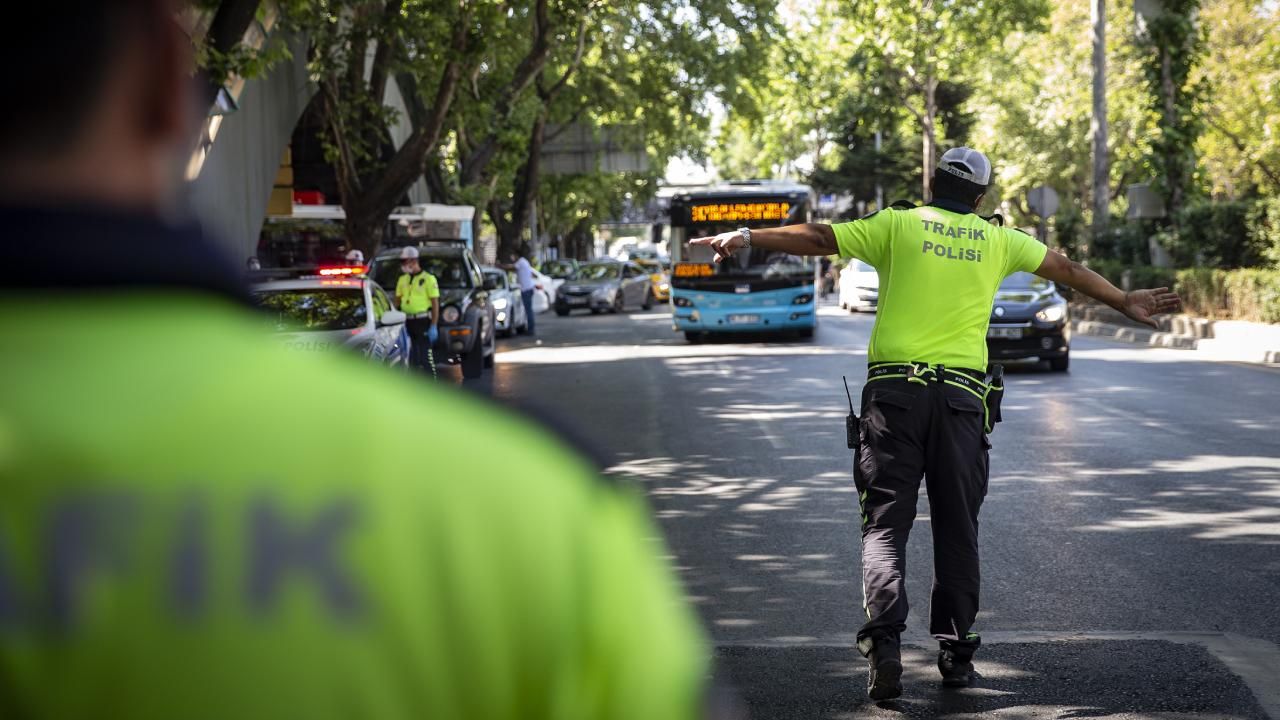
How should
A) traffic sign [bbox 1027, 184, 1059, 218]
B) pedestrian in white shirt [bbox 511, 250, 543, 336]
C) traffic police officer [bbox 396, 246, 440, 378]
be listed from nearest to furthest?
traffic police officer [bbox 396, 246, 440, 378] < pedestrian in white shirt [bbox 511, 250, 543, 336] < traffic sign [bbox 1027, 184, 1059, 218]

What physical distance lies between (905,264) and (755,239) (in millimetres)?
561

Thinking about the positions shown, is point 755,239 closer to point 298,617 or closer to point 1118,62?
point 298,617

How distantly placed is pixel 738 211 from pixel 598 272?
14.8 m

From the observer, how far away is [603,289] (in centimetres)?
4175

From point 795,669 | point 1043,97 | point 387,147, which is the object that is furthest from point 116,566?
point 1043,97

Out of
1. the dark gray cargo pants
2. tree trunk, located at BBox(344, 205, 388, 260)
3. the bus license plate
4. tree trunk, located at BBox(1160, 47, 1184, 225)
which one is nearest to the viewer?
the dark gray cargo pants

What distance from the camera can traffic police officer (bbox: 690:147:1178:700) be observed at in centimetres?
554

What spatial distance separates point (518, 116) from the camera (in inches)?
1452

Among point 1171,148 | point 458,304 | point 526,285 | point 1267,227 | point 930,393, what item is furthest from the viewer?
point 526,285

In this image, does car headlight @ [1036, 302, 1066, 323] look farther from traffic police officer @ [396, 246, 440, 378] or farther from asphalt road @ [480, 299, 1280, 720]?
traffic police officer @ [396, 246, 440, 378]

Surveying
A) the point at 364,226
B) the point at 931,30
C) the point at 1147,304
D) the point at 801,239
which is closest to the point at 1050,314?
the point at 364,226

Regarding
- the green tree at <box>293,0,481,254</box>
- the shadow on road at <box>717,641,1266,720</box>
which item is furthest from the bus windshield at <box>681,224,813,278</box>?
the shadow on road at <box>717,641,1266,720</box>

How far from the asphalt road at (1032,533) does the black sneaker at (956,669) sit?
2.7 inches

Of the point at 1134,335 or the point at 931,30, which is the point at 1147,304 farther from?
the point at 931,30
